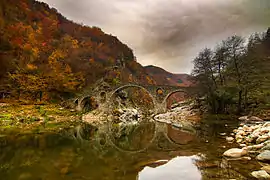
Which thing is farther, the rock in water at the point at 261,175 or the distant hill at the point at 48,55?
the distant hill at the point at 48,55

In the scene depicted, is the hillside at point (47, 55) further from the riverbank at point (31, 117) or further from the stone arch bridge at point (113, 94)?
the riverbank at point (31, 117)

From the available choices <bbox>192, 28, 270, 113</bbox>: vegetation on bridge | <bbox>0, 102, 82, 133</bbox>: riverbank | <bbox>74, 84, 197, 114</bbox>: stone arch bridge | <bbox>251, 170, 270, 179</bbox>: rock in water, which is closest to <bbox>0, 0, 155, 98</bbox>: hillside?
<bbox>74, 84, 197, 114</bbox>: stone arch bridge

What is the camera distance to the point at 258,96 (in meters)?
30.1

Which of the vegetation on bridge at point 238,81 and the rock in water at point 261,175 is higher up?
the vegetation on bridge at point 238,81

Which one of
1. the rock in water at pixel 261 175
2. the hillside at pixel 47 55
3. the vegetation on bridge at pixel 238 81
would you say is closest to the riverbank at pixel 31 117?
the hillside at pixel 47 55

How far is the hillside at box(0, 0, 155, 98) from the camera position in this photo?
4368 centimetres

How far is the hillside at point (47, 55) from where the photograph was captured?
143 feet

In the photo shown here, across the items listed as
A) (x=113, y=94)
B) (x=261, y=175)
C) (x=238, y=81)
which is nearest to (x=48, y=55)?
(x=113, y=94)

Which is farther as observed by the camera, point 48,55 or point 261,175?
point 48,55

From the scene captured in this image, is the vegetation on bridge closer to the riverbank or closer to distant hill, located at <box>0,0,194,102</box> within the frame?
distant hill, located at <box>0,0,194,102</box>

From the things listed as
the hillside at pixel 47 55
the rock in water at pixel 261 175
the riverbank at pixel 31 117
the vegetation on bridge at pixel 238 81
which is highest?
the hillside at pixel 47 55

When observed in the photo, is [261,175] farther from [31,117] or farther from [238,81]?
[31,117]

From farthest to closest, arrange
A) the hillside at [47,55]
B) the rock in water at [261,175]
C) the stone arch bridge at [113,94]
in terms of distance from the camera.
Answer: the stone arch bridge at [113,94] → the hillside at [47,55] → the rock in water at [261,175]

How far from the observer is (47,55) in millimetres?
57781
